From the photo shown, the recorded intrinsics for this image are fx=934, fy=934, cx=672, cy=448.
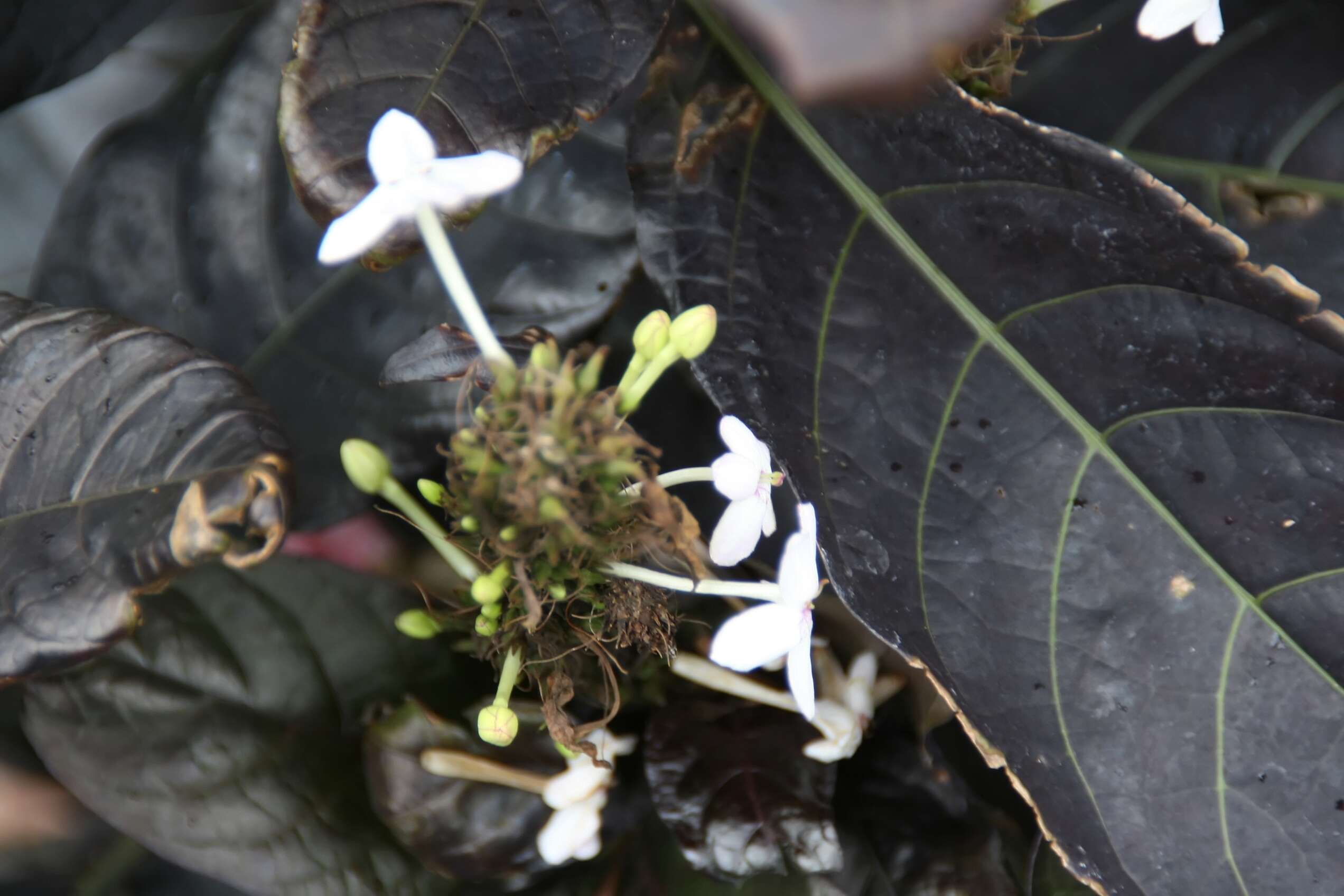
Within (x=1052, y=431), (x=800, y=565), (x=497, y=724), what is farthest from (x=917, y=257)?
(x=497, y=724)

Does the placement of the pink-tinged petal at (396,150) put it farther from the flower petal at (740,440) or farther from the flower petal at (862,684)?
the flower petal at (862,684)

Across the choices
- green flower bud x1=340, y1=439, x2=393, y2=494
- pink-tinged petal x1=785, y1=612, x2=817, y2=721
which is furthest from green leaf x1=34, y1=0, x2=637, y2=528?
pink-tinged petal x1=785, y1=612, x2=817, y2=721

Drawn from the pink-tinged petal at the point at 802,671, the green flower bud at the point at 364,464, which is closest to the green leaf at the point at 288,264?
the green flower bud at the point at 364,464

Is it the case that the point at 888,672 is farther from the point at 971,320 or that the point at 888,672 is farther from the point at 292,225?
the point at 292,225

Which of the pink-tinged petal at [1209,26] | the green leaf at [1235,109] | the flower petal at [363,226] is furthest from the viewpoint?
the green leaf at [1235,109]

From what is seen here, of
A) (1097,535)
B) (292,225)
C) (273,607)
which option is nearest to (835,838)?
(1097,535)

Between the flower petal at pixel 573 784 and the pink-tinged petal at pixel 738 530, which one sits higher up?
the pink-tinged petal at pixel 738 530
